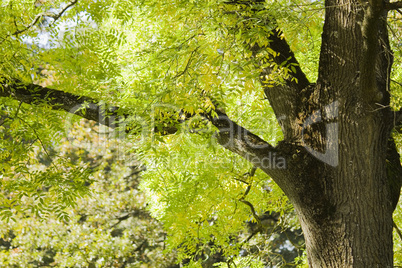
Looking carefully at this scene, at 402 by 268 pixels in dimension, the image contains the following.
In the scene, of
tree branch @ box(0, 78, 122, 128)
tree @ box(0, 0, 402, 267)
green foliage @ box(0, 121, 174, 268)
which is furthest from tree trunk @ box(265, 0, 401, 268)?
green foliage @ box(0, 121, 174, 268)

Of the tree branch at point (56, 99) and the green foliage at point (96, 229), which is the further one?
the green foliage at point (96, 229)

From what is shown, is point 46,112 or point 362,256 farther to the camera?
point 46,112

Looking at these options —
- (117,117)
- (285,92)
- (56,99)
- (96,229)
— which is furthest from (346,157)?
(96,229)

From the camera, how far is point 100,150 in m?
12.3

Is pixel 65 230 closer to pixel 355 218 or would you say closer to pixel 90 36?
pixel 90 36

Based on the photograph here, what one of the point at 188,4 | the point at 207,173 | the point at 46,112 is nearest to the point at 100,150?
the point at 207,173

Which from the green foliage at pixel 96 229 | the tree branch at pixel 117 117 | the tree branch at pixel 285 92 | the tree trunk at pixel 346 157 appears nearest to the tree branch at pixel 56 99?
the tree branch at pixel 117 117

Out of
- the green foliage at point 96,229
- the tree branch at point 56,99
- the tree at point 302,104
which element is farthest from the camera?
the green foliage at point 96,229

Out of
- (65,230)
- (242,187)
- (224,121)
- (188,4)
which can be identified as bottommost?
(65,230)

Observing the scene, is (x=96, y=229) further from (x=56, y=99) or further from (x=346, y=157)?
(x=346, y=157)

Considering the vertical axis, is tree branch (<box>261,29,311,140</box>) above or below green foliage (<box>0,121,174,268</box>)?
above

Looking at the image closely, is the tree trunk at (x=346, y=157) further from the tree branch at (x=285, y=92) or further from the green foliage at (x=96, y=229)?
the green foliage at (x=96, y=229)

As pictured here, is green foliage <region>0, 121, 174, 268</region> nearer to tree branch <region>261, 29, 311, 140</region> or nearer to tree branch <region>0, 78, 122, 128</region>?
tree branch <region>0, 78, 122, 128</region>

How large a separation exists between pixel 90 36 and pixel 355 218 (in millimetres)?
3050
